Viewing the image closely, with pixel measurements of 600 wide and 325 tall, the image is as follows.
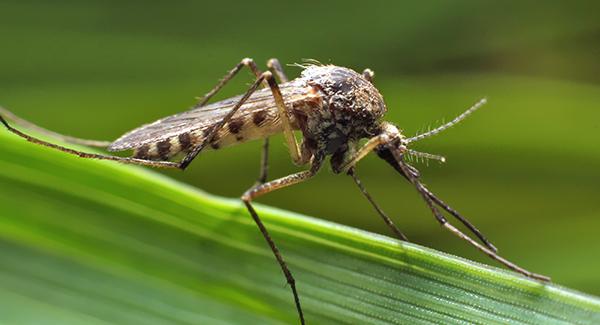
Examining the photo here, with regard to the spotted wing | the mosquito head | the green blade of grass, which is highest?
the spotted wing

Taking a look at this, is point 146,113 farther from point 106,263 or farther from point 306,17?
point 106,263

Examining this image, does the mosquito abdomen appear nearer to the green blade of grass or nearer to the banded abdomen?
the banded abdomen

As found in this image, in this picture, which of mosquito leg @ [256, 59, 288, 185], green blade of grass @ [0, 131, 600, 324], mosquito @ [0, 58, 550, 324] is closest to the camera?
green blade of grass @ [0, 131, 600, 324]

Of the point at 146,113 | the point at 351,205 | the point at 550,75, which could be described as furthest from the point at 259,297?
the point at 550,75

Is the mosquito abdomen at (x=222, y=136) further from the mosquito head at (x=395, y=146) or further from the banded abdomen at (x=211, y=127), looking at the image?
the mosquito head at (x=395, y=146)

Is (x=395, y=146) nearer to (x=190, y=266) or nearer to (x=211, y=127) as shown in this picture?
(x=211, y=127)

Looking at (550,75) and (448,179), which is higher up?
(550,75)

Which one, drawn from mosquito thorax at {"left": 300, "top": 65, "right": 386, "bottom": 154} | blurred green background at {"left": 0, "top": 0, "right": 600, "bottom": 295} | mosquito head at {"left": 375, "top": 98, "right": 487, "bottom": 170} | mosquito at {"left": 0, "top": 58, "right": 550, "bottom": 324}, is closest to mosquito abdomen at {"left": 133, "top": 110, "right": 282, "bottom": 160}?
mosquito at {"left": 0, "top": 58, "right": 550, "bottom": 324}
